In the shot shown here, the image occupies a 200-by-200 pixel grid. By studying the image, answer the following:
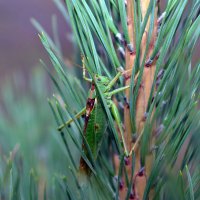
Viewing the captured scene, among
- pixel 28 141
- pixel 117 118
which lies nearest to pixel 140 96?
pixel 117 118

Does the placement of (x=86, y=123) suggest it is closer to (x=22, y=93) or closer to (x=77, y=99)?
(x=77, y=99)

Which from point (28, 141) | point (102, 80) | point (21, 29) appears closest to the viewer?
point (102, 80)

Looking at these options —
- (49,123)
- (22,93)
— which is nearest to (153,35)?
(49,123)

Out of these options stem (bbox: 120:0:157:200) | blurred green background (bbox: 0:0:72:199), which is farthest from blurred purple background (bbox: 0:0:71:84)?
stem (bbox: 120:0:157:200)

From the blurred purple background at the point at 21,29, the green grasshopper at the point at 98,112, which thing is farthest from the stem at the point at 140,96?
the blurred purple background at the point at 21,29

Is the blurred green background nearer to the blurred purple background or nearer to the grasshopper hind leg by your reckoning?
the grasshopper hind leg

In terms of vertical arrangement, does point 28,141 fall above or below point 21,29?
below

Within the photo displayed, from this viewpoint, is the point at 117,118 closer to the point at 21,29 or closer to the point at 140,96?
the point at 140,96

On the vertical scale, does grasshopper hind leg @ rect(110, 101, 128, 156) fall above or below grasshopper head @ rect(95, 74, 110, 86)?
below

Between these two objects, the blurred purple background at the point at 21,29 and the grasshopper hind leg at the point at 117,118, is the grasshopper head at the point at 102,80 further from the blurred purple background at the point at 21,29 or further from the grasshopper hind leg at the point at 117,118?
the blurred purple background at the point at 21,29
